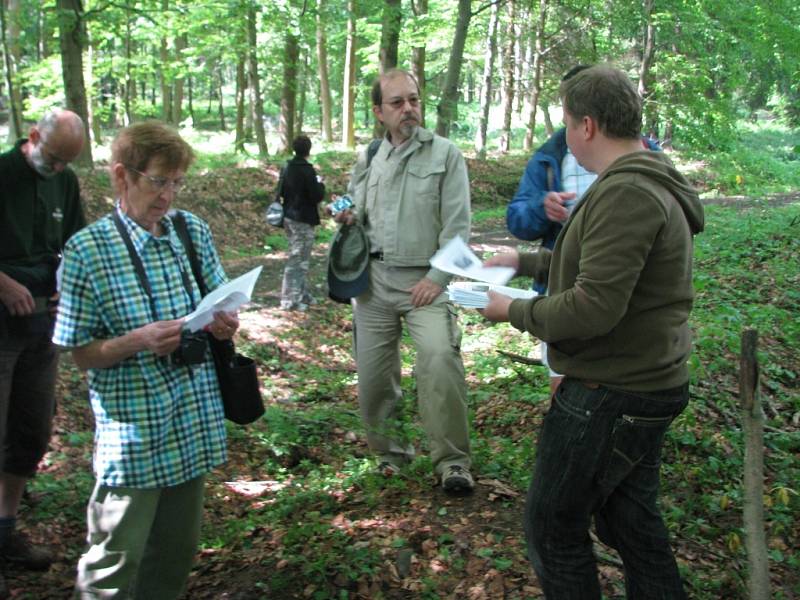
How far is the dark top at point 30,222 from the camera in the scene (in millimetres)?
3701

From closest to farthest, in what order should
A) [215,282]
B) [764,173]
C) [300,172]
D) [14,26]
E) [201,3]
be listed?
[215,282] < [300,172] < [201,3] < [14,26] < [764,173]

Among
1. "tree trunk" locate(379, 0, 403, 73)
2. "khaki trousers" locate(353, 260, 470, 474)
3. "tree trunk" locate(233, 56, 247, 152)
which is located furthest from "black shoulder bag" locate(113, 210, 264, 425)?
"tree trunk" locate(233, 56, 247, 152)

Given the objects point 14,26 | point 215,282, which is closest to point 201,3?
point 14,26

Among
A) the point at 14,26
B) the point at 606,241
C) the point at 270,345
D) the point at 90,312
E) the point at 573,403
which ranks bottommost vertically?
the point at 270,345

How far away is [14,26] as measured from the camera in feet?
61.5

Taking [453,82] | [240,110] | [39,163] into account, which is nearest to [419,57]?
[453,82]

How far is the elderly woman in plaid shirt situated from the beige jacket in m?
1.82

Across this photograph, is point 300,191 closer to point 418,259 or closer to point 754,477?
point 418,259

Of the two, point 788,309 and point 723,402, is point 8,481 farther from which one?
point 788,309

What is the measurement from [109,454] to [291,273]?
7769 millimetres

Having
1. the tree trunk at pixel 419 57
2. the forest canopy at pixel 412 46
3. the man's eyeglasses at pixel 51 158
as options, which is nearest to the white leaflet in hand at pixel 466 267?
the man's eyeglasses at pixel 51 158

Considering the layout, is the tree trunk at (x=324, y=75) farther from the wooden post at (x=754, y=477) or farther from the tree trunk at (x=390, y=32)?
the wooden post at (x=754, y=477)

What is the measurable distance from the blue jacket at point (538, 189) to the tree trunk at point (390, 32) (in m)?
10.8

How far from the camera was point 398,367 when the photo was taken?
189 inches
